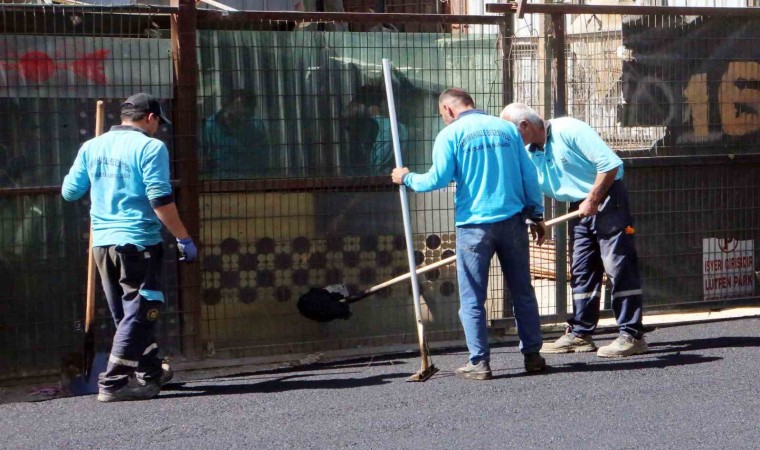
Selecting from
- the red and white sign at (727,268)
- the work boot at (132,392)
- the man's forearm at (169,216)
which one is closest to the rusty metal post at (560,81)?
the red and white sign at (727,268)

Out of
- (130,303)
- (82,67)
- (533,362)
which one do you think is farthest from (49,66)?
(533,362)

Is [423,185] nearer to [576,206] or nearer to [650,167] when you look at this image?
[576,206]

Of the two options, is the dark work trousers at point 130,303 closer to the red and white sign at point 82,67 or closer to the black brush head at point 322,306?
the red and white sign at point 82,67

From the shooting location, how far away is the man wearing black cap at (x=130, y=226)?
20.8 feet

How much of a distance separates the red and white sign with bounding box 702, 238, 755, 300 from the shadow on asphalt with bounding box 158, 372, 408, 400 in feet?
10.7

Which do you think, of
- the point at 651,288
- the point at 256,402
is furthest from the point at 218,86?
the point at 651,288

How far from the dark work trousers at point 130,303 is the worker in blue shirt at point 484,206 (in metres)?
1.64

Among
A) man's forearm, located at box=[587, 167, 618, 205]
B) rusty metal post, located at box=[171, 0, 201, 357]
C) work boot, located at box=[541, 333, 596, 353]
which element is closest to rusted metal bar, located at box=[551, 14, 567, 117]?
man's forearm, located at box=[587, 167, 618, 205]

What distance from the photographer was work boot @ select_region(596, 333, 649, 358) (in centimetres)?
732

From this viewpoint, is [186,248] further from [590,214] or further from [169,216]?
[590,214]

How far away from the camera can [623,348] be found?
288 inches

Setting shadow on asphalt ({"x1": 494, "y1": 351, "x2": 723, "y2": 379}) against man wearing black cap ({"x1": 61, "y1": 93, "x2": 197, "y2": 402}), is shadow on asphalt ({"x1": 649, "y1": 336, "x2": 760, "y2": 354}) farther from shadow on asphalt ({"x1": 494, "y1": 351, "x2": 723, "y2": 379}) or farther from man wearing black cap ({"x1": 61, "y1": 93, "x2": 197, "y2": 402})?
man wearing black cap ({"x1": 61, "y1": 93, "x2": 197, "y2": 402})

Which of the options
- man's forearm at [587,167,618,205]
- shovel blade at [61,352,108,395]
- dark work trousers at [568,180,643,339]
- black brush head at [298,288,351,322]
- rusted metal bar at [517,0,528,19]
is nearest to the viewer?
shovel blade at [61,352,108,395]

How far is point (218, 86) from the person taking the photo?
7.54 m
